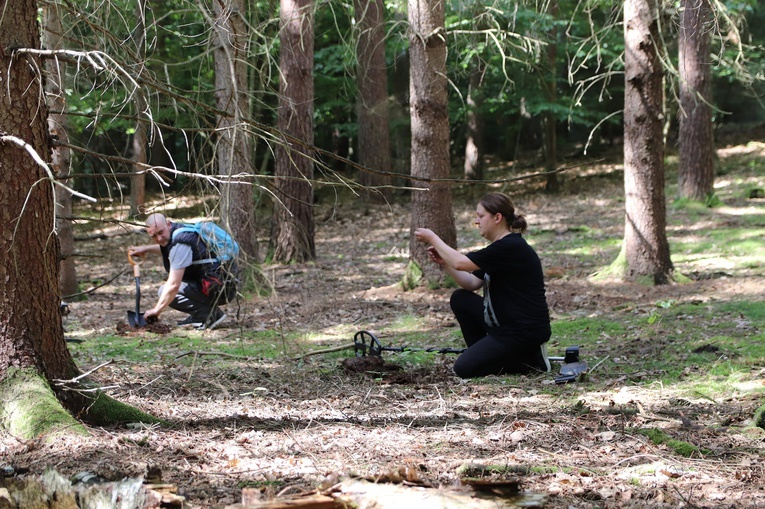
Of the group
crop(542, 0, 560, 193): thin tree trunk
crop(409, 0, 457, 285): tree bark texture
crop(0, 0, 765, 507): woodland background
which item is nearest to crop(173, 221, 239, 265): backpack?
crop(0, 0, 765, 507): woodland background

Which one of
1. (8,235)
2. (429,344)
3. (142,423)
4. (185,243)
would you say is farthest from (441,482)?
(185,243)

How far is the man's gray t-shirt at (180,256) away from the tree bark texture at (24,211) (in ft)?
13.7

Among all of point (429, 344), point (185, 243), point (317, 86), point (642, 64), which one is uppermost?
point (317, 86)

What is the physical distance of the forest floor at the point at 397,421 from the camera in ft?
11.8

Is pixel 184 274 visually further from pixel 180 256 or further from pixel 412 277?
pixel 412 277

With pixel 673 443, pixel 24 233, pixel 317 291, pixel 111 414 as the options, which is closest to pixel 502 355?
pixel 673 443

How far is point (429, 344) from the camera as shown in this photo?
303 inches

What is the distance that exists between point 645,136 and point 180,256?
19.0 ft

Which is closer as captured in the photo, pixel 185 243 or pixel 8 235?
pixel 8 235

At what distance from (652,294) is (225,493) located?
23.0 feet

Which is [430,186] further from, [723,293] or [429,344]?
[723,293]

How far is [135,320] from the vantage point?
28.5 feet

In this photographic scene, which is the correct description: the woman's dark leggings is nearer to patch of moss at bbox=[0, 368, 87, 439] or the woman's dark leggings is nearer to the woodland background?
the woodland background

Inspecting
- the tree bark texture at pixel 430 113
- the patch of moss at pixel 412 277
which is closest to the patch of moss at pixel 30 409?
the tree bark texture at pixel 430 113
